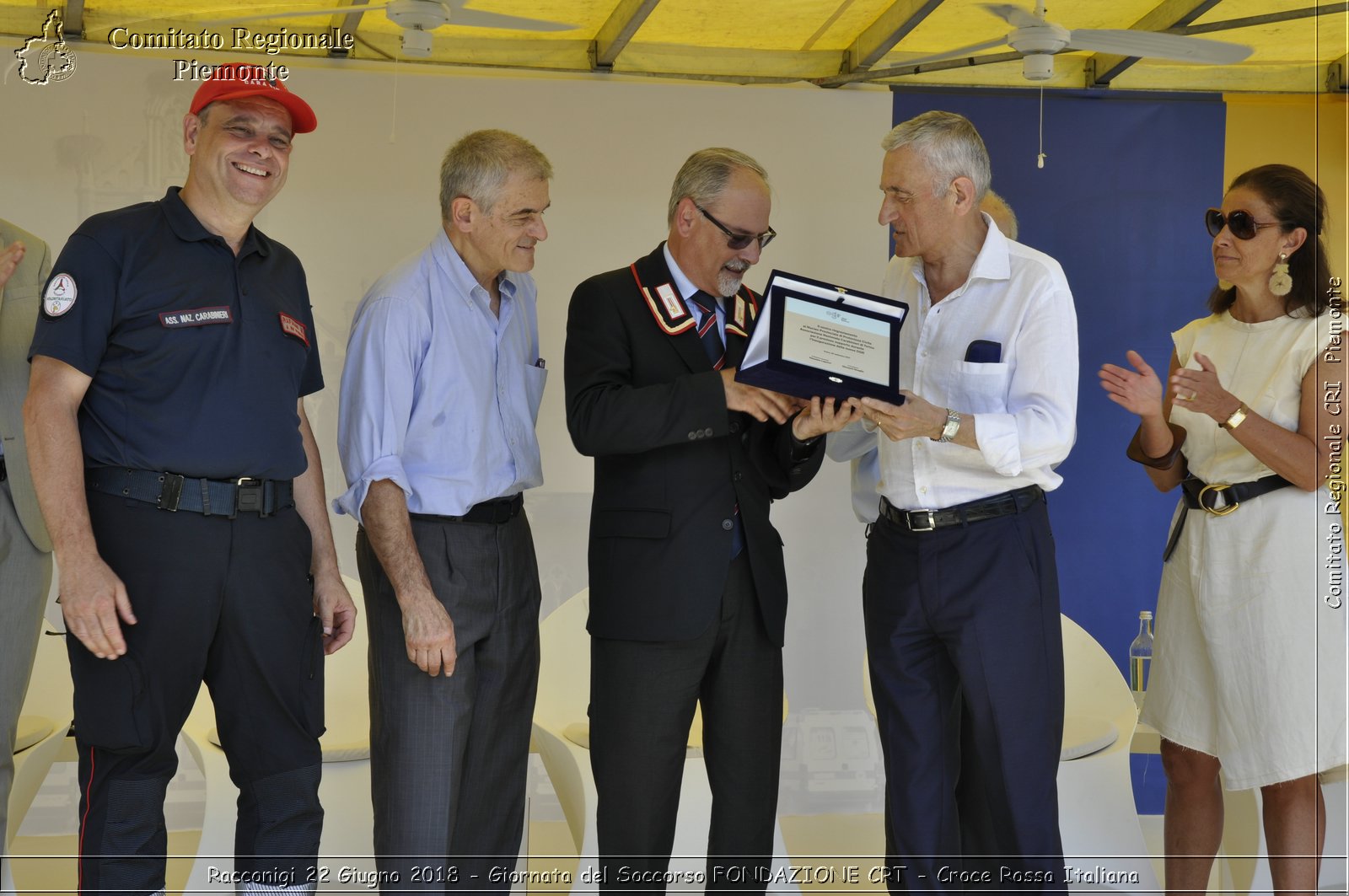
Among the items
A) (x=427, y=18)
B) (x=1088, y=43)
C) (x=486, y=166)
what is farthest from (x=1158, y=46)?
(x=486, y=166)

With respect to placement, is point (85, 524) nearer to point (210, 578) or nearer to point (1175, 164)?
point (210, 578)

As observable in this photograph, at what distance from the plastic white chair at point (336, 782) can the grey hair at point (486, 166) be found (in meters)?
1.47

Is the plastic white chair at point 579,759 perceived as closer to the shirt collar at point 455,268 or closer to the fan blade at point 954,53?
the shirt collar at point 455,268

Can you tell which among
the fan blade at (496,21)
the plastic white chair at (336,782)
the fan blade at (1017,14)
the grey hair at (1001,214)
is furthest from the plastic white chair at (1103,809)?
the fan blade at (496,21)

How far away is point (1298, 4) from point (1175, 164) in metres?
0.74

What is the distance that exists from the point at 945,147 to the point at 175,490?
1815mm

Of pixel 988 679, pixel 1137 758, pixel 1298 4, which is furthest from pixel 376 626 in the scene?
pixel 1298 4

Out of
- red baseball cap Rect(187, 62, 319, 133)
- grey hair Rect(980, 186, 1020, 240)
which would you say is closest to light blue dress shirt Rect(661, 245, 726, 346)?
red baseball cap Rect(187, 62, 319, 133)

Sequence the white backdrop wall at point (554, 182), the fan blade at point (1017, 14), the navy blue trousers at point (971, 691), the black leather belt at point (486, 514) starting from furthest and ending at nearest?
the white backdrop wall at point (554, 182) < the fan blade at point (1017, 14) < the black leather belt at point (486, 514) < the navy blue trousers at point (971, 691)

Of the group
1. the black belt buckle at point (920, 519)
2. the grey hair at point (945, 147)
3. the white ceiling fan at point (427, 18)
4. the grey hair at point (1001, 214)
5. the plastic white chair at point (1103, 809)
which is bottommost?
the plastic white chair at point (1103, 809)

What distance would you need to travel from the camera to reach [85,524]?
2.28 metres

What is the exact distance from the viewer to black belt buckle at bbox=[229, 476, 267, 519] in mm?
2414

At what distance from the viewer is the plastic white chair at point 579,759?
3.35 meters

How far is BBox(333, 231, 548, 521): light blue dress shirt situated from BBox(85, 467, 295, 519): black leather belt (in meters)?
0.28
